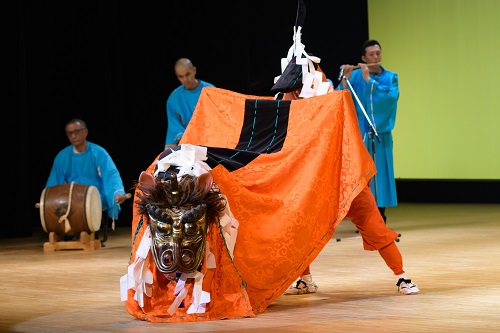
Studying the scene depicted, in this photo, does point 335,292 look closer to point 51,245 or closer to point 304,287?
point 304,287

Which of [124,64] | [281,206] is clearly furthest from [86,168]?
[281,206]

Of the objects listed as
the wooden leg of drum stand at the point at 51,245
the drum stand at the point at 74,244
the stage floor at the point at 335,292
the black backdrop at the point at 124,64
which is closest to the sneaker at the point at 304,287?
the stage floor at the point at 335,292

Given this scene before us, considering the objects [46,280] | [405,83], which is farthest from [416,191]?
[46,280]

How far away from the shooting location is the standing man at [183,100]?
779 centimetres

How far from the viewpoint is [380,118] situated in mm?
7684

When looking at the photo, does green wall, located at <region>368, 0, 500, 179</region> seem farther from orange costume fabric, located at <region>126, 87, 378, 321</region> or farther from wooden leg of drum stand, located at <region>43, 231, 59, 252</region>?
orange costume fabric, located at <region>126, 87, 378, 321</region>

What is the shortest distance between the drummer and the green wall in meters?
3.74

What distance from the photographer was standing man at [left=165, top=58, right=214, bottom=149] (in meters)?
7.79

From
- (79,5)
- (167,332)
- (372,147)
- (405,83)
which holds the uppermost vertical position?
(79,5)

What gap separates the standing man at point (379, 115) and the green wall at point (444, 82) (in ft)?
7.58

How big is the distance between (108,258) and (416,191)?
4626mm

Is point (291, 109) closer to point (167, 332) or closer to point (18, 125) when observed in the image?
point (167, 332)

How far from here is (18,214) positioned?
8.38m

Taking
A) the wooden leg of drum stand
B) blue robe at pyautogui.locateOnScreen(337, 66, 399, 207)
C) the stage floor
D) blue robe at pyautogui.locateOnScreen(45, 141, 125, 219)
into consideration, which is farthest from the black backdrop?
blue robe at pyautogui.locateOnScreen(337, 66, 399, 207)
